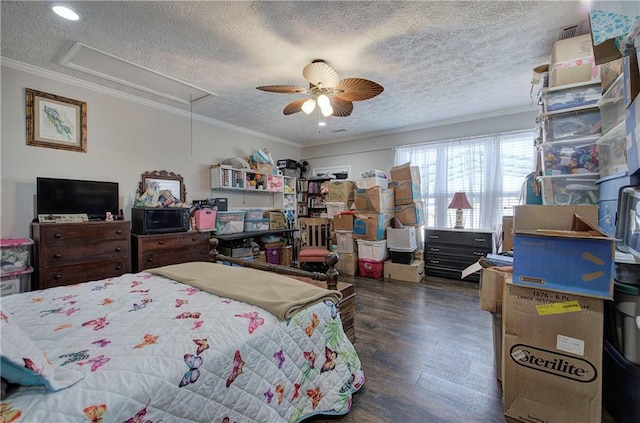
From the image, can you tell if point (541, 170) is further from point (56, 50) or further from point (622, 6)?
point (56, 50)

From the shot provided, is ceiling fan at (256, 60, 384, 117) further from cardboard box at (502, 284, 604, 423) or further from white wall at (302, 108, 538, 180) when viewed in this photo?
white wall at (302, 108, 538, 180)

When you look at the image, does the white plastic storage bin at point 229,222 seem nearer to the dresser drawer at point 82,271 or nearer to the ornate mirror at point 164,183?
the ornate mirror at point 164,183

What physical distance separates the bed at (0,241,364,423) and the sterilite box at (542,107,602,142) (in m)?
2.21

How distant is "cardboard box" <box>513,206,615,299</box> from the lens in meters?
1.25

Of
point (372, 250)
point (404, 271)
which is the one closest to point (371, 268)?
point (372, 250)

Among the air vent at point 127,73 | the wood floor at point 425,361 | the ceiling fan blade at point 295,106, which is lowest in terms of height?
the wood floor at point 425,361

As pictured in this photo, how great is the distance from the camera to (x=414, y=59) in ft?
8.52

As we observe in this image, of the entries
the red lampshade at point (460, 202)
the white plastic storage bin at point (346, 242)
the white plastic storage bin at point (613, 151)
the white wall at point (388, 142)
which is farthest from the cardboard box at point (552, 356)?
the white wall at point (388, 142)

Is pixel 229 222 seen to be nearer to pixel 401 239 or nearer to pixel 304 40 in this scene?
pixel 401 239

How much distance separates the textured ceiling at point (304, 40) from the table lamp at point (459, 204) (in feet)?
5.02

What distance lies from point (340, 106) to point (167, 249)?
8.81 ft

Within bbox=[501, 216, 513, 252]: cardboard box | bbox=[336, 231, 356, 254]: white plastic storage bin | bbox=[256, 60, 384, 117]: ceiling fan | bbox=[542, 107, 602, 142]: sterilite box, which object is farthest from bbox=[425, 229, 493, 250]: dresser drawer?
bbox=[256, 60, 384, 117]: ceiling fan

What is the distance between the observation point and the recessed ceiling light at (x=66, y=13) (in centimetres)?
187

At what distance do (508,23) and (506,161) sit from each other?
2.58 meters
